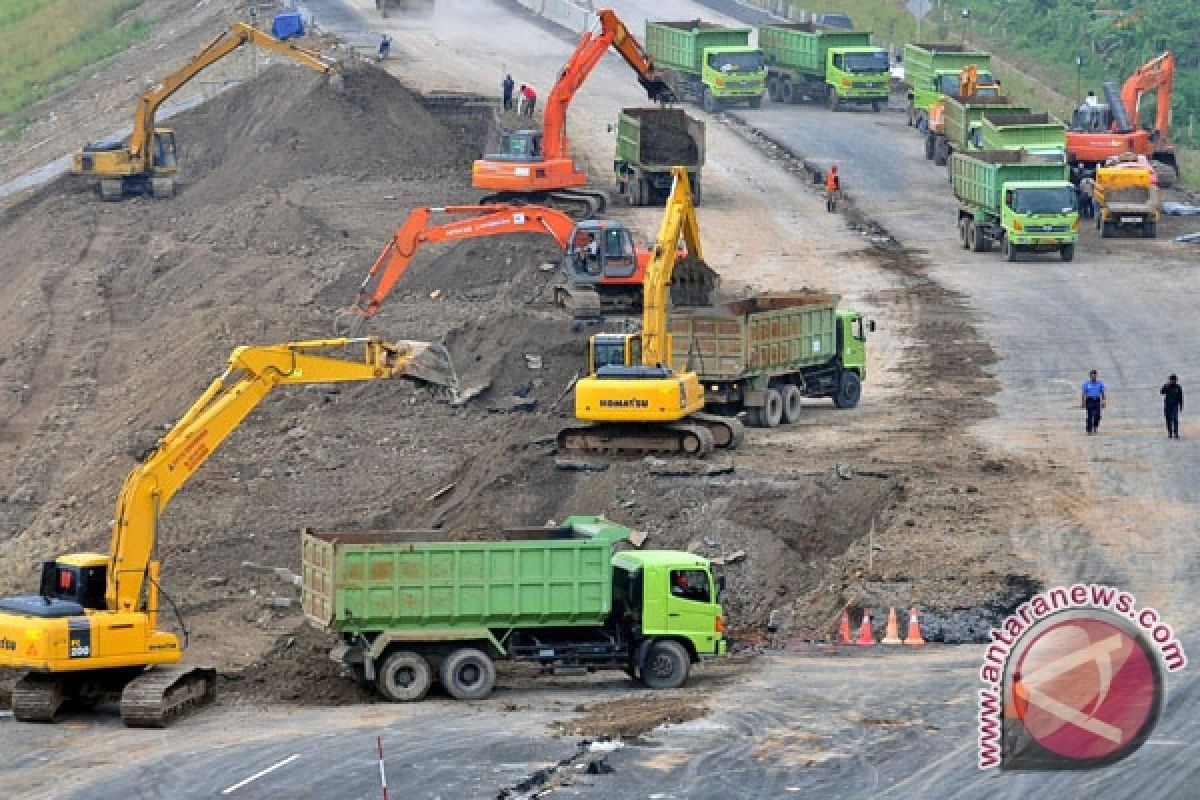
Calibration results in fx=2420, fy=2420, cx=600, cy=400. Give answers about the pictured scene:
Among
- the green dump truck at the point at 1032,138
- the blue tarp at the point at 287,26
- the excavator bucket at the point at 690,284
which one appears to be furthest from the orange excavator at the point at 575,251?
the blue tarp at the point at 287,26

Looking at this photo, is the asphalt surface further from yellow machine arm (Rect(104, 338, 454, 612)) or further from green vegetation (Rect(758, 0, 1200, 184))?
green vegetation (Rect(758, 0, 1200, 184))

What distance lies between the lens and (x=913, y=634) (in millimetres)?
34781

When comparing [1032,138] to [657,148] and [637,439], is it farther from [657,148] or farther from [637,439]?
[637,439]

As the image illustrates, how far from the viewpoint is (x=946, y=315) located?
58.5 metres

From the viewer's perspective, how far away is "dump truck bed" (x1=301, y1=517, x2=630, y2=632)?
31.1 meters

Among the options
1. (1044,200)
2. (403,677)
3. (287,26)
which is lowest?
(403,677)

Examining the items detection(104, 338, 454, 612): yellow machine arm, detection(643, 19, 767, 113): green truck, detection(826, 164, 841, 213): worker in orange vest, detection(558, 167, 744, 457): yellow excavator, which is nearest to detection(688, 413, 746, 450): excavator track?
detection(558, 167, 744, 457): yellow excavator

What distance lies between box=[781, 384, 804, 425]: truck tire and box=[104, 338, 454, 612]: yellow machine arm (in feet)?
40.3

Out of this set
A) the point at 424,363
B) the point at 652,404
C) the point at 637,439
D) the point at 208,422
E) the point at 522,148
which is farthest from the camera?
the point at 522,148

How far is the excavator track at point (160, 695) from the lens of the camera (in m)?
30.6

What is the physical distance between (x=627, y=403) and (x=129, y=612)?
41.6 feet

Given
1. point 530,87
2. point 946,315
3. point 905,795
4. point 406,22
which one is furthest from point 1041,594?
point 406,22

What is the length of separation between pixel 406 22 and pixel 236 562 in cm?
5900

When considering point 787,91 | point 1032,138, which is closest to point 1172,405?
point 1032,138
